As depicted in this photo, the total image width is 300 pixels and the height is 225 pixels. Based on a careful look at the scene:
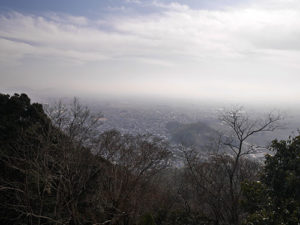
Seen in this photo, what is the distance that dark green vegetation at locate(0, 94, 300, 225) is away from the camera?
5.75 m

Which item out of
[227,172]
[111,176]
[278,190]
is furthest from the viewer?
[111,176]

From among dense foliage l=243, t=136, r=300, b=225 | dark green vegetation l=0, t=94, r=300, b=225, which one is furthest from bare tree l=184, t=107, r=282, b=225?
dense foliage l=243, t=136, r=300, b=225

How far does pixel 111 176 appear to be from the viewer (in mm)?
8008

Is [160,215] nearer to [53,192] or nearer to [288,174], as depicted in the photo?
[53,192]

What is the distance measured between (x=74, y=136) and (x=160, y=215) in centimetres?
506

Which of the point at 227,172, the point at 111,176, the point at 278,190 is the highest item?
the point at 278,190

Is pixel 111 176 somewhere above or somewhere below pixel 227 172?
below

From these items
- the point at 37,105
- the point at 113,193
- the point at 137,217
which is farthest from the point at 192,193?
the point at 37,105

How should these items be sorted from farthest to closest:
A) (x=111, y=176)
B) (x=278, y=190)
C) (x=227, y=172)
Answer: (x=111, y=176) < (x=227, y=172) < (x=278, y=190)

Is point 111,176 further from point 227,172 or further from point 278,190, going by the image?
point 278,190

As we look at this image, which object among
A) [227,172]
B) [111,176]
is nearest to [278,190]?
[227,172]

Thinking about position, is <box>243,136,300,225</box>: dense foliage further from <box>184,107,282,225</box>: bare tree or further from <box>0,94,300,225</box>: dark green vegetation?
<box>184,107,282,225</box>: bare tree

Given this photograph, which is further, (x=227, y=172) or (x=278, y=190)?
(x=227, y=172)

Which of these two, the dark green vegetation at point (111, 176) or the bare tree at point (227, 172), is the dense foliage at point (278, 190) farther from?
the bare tree at point (227, 172)
